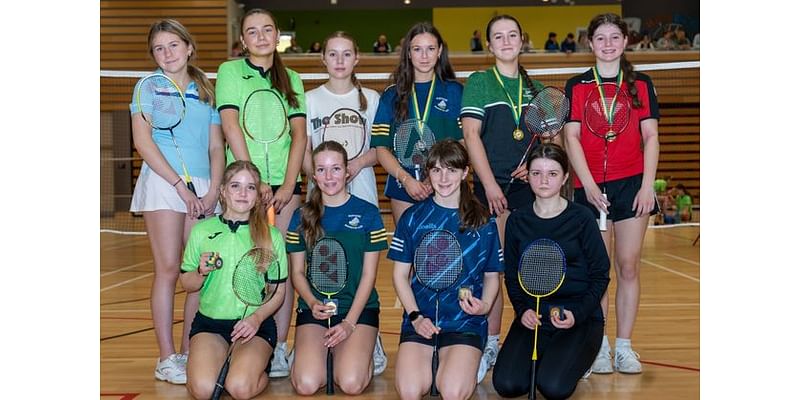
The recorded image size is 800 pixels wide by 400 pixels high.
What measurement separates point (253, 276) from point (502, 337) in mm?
2326

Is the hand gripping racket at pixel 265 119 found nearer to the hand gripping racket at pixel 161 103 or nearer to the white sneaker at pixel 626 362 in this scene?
the hand gripping racket at pixel 161 103

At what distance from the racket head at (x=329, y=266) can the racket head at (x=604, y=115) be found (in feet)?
5.00

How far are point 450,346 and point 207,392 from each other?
47.5 inches

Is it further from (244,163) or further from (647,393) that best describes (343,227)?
(647,393)

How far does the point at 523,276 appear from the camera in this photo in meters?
3.98

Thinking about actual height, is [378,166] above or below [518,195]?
above

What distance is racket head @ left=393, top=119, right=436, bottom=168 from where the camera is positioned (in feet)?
14.4

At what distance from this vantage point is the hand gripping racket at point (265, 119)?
4453 millimetres

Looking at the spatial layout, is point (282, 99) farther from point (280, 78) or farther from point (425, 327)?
point (425, 327)

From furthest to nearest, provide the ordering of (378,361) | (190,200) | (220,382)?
1. (378,361)
2. (190,200)
3. (220,382)

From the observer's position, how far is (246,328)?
3.97 meters

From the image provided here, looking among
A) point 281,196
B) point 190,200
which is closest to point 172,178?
point 190,200
